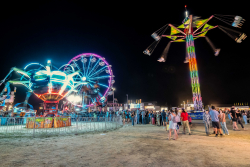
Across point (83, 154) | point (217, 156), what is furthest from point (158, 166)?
point (83, 154)

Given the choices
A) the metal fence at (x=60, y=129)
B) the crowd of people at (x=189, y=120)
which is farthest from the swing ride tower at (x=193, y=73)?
the metal fence at (x=60, y=129)

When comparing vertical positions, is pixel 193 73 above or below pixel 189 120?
above

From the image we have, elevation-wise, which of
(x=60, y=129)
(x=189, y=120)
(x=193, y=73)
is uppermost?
(x=193, y=73)

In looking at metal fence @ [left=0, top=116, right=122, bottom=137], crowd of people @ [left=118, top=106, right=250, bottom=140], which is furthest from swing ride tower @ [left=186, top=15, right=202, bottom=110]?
metal fence @ [left=0, top=116, right=122, bottom=137]

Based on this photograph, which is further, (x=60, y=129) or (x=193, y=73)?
(x=193, y=73)

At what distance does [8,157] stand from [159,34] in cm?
1920

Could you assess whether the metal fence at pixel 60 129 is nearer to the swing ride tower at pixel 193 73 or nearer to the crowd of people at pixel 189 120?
the crowd of people at pixel 189 120

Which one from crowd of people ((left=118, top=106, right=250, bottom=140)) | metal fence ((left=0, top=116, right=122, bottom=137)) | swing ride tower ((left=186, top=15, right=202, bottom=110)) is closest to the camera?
crowd of people ((left=118, top=106, right=250, bottom=140))

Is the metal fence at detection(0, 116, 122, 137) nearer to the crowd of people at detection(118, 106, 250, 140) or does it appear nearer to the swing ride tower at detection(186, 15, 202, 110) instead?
the crowd of people at detection(118, 106, 250, 140)

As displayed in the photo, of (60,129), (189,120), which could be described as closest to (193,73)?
(189,120)

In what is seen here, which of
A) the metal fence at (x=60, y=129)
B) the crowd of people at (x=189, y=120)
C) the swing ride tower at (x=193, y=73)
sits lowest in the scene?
the metal fence at (x=60, y=129)

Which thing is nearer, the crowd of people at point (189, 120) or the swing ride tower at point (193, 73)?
the crowd of people at point (189, 120)

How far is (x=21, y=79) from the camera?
1402cm

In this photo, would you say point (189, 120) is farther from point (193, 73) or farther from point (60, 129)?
point (60, 129)
